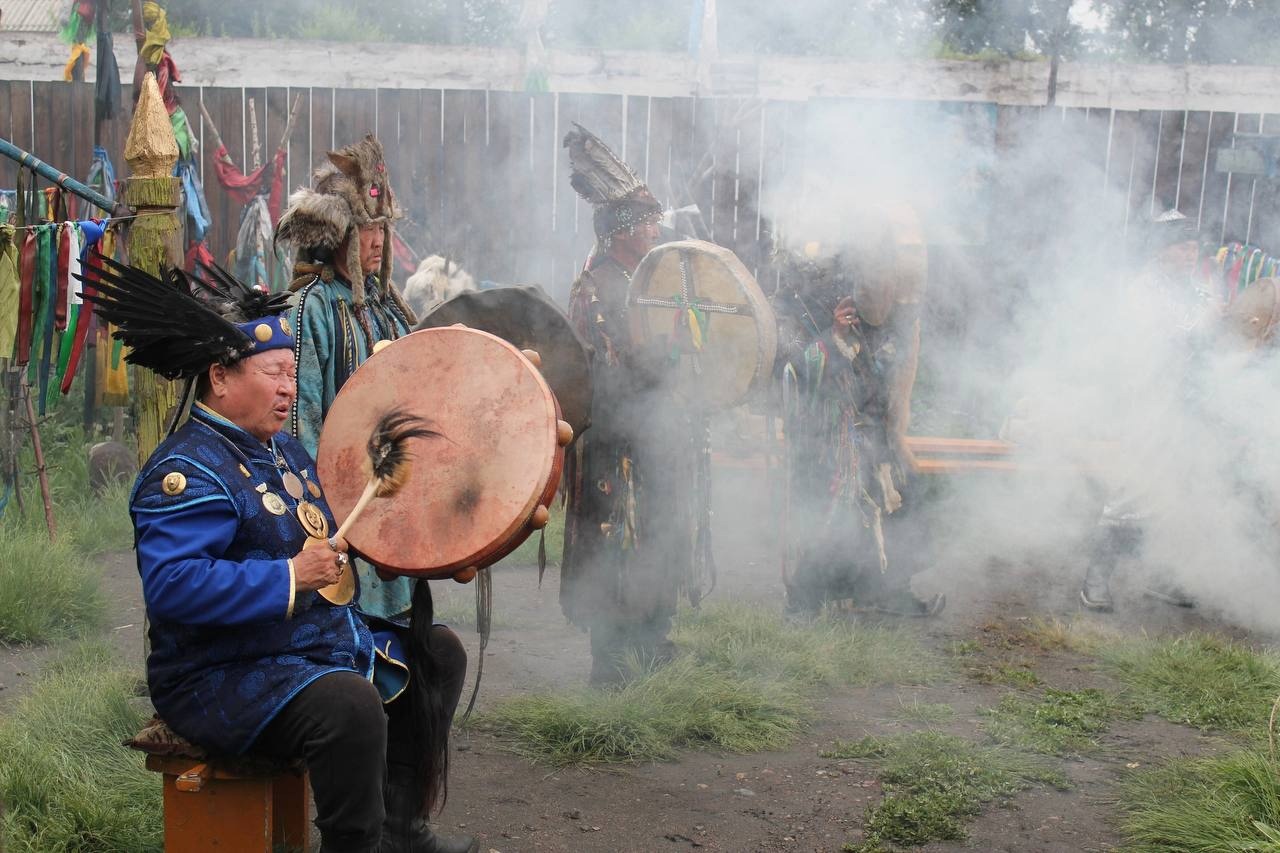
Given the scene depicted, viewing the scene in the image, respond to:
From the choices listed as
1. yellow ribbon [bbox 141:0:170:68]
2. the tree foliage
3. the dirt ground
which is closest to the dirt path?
the dirt ground

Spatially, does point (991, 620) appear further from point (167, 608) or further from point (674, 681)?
point (167, 608)

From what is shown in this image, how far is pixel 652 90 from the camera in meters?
10.3

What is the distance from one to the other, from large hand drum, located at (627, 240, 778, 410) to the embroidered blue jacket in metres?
2.13

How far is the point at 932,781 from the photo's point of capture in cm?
379

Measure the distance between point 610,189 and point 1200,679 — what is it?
297cm

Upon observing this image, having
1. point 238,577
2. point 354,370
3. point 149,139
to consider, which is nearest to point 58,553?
point 149,139

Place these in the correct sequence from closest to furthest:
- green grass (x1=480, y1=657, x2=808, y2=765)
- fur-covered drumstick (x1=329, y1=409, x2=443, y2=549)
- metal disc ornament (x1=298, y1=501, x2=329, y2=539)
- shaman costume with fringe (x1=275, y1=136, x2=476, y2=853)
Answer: metal disc ornament (x1=298, y1=501, x2=329, y2=539), fur-covered drumstick (x1=329, y1=409, x2=443, y2=549), shaman costume with fringe (x1=275, y1=136, x2=476, y2=853), green grass (x1=480, y1=657, x2=808, y2=765)

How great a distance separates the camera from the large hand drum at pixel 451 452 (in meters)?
2.92

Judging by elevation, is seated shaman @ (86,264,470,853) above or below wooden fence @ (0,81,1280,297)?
below

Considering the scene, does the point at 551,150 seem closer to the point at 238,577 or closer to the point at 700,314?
the point at 700,314

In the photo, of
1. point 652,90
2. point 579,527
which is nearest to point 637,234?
point 579,527

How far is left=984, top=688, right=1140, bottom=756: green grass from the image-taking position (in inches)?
165

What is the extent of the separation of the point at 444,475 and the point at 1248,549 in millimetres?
4701

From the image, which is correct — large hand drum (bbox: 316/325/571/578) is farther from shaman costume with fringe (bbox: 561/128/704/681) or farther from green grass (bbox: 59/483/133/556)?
green grass (bbox: 59/483/133/556)
